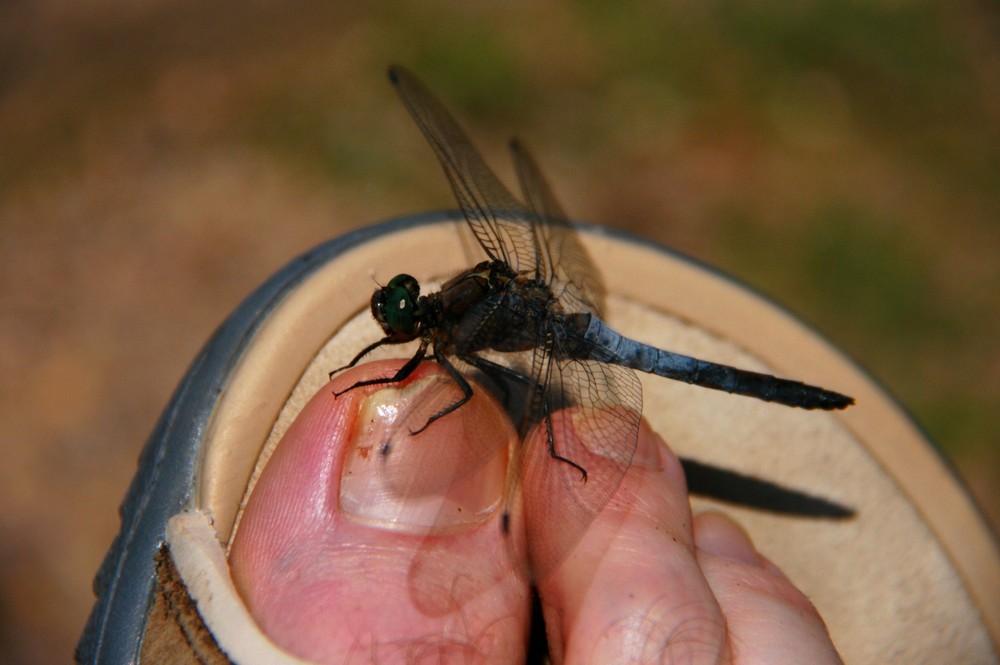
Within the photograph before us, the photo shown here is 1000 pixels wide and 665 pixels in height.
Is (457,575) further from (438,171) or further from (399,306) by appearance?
(438,171)

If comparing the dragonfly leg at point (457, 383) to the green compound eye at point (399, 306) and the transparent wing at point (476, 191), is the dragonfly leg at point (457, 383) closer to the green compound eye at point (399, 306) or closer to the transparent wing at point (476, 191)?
the green compound eye at point (399, 306)

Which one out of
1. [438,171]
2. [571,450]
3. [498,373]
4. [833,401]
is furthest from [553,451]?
[438,171]

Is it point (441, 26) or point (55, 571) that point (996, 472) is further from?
point (55, 571)

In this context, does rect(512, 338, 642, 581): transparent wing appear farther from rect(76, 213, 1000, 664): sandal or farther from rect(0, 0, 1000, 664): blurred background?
rect(0, 0, 1000, 664): blurred background

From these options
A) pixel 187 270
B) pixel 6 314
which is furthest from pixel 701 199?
pixel 6 314

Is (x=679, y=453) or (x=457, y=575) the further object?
Result: (x=679, y=453)

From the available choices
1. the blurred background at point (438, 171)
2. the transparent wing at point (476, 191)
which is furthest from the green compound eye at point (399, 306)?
the blurred background at point (438, 171)

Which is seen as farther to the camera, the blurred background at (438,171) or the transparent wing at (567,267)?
the blurred background at (438,171)
